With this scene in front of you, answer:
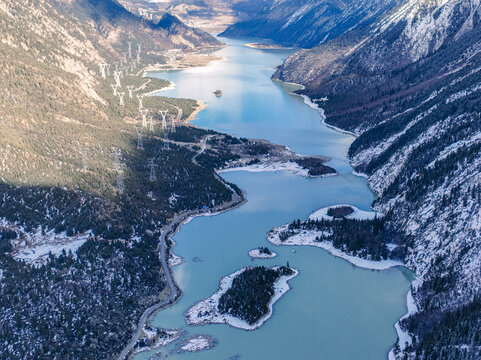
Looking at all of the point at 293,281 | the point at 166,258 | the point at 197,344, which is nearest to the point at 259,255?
the point at 293,281

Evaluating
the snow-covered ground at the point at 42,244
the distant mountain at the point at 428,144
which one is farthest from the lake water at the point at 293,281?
the snow-covered ground at the point at 42,244

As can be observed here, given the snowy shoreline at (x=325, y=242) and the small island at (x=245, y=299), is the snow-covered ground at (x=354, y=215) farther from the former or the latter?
the small island at (x=245, y=299)

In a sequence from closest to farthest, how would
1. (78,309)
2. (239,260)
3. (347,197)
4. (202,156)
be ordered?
(78,309) < (239,260) < (347,197) < (202,156)

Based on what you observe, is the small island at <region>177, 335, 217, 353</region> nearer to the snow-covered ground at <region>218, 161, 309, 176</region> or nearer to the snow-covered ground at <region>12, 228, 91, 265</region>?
the snow-covered ground at <region>12, 228, 91, 265</region>

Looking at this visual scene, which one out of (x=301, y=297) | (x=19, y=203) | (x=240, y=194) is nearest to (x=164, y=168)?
(x=240, y=194)

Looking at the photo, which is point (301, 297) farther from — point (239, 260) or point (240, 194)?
point (240, 194)
